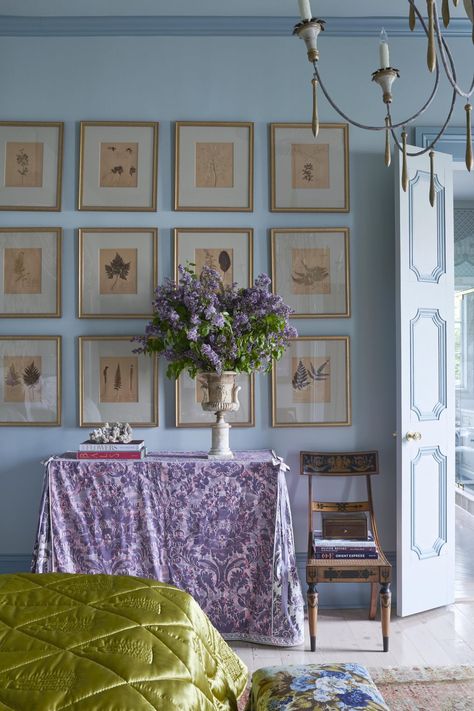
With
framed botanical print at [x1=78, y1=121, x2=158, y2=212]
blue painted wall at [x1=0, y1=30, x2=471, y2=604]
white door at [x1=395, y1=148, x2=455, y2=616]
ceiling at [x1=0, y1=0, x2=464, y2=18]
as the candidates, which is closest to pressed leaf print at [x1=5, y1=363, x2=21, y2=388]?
blue painted wall at [x1=0, y1=30, x2=471, y2=604]

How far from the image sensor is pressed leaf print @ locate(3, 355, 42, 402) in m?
3.44

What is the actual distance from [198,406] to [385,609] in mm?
1407

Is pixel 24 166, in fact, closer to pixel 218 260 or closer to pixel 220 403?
pixel 218 260

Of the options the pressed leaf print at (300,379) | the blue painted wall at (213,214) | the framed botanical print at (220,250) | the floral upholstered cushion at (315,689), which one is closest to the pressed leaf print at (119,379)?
the blue painted wall at (213,214)

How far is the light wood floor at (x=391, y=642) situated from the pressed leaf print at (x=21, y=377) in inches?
68.0

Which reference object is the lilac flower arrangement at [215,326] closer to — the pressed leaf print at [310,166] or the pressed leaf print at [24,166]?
the pressed leaf print at [310,166]

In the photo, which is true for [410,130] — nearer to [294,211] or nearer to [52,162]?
[294,211]

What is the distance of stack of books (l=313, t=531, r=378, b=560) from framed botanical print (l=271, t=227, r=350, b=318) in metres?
1.24

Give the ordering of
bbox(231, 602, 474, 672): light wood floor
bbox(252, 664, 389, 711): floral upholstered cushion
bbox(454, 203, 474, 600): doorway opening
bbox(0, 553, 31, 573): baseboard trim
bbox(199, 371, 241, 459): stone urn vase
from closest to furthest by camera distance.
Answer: bbox(252, 664, 389, 711): floral upholstered cushion, bbox(231, 602, 474, 672): light wood floor, bbox(199, 371, 241, 459): stone urn vase, bbox(0, 553, 31, 573): baseboard trim, bbox(454, 203, 474, 600): doorway opening

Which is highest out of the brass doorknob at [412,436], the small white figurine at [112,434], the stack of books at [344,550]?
the small white figurine at [112,434]

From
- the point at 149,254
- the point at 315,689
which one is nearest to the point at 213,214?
the point at 149,254

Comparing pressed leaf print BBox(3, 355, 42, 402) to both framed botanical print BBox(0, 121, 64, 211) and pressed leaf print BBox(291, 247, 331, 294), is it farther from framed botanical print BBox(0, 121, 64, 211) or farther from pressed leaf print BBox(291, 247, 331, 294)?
pressed leaf print BBox(291, 247, 331, 294)

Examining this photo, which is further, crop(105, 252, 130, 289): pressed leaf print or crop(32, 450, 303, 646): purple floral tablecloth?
crop(105, 252, 130, 289): pressed leaf print

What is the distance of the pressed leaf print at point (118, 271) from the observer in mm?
3449
